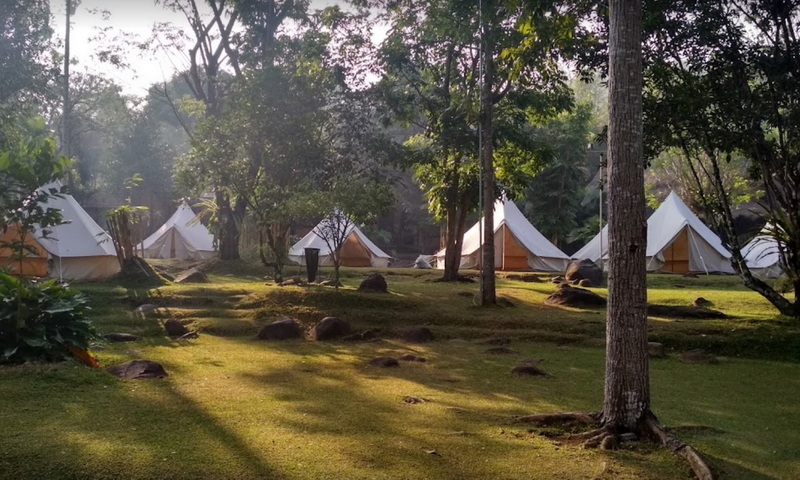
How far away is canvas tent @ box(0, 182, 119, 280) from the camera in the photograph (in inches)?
772

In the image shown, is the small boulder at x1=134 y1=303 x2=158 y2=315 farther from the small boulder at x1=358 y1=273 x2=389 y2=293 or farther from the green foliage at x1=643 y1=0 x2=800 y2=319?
the green foliage at x1=643 y1=0 x2=800 y2=319

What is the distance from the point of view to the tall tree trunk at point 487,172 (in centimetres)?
1469

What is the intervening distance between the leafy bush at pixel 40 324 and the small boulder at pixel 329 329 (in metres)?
4.40

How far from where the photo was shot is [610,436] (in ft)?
19.1

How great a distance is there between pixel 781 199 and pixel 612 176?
8308mm

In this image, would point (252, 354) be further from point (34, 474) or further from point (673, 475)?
point (673, 475)

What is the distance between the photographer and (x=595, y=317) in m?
Answer: 13.7

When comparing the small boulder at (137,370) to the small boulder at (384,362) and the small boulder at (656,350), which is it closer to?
the small boulder at (384,362)

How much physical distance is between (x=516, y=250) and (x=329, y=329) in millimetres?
17228

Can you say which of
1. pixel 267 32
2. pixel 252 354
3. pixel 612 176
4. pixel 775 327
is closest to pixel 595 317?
pixel 775 327

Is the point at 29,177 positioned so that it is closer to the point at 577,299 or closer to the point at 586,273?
the point at 577,299

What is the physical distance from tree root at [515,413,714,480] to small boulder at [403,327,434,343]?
5804mm

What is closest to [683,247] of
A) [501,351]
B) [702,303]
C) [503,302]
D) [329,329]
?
[702,303]

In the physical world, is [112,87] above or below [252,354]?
above
